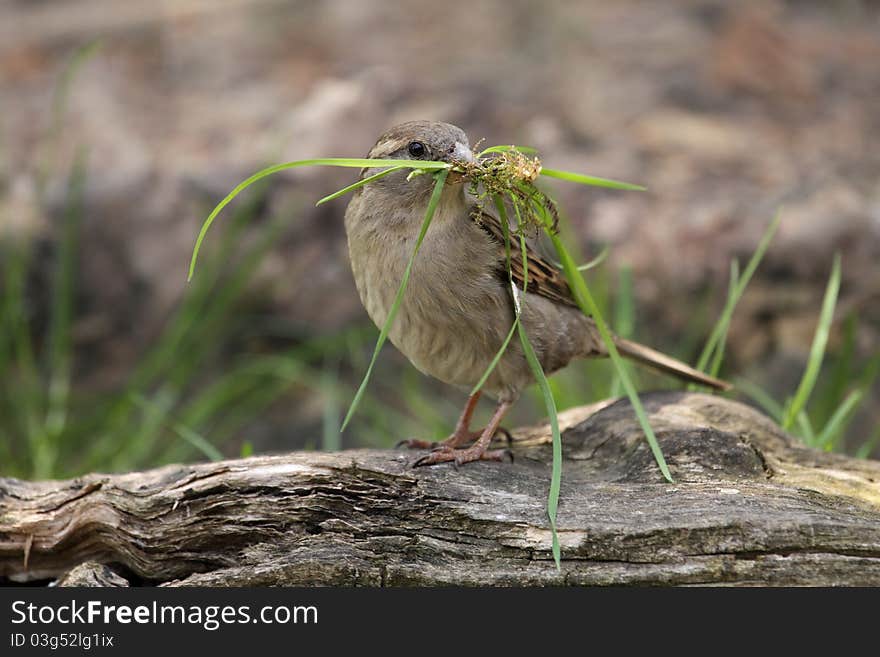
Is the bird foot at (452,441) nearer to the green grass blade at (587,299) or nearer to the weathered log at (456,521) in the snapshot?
the weathered log at (456,521)

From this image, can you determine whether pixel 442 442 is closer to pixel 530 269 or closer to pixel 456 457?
pixel 456 457

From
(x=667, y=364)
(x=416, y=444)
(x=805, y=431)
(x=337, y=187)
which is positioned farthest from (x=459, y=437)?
(x=337, y=187)

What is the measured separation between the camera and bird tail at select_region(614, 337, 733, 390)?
14.3ft

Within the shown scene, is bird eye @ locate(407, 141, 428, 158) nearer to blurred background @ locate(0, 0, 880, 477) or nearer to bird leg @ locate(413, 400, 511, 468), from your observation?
bird leg @ locate(413, 400, 511, 468)

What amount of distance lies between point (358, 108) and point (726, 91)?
2669 millimetres

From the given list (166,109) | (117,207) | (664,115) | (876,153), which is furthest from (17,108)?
(876,153)

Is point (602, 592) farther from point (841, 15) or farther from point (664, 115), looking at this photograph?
point (841, 15)

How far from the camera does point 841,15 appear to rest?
805 cm

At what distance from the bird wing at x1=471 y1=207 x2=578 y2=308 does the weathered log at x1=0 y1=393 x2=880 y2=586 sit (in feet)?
2.29

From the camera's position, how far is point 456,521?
313 cm

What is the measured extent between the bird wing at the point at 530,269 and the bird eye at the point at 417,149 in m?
0.27

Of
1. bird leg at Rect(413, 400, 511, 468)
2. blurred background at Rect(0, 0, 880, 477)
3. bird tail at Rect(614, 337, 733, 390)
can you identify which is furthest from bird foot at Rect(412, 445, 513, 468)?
blurred background at Rect(0, 0, 880, 477)

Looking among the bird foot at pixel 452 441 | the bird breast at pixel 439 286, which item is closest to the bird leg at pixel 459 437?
the bird foot at pixel 452 441

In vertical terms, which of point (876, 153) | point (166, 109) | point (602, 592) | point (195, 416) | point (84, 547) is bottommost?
point (602, 592)
